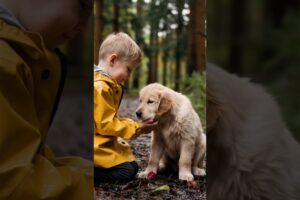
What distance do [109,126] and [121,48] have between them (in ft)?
0.71

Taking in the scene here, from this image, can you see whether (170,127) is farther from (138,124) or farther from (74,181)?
(74,181)

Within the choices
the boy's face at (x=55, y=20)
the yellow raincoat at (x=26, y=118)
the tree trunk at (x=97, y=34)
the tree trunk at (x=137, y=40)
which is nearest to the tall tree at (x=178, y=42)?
the tree trunk at (x=137, y=40)

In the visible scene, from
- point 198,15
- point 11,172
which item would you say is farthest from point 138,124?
point 11,172

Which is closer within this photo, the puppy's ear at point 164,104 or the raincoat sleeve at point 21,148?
the raincoat sleeve at point 21,148

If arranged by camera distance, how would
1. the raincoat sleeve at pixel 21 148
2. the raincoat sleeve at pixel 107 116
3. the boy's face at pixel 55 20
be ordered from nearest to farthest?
the raincoat sleeve at pixel 21 148, the boy's face at pixel 55 20, the raincoat sleeve at pixel 107 116

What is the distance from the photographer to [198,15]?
1263 millimetres

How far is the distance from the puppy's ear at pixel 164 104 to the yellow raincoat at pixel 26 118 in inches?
18.4

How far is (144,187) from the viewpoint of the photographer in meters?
1.26

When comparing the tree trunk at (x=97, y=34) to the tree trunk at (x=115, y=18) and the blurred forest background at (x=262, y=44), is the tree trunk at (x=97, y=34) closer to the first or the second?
the tree trunk at (x=115, y=18)

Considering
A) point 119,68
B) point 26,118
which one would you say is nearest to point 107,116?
point 119,68

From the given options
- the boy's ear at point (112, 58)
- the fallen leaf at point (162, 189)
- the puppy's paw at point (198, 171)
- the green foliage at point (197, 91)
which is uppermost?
the boy's ear at point (112, 58)

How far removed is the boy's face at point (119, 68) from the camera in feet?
3.94

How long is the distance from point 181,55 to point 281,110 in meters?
0.34

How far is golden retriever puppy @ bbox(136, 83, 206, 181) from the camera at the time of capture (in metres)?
1.26
